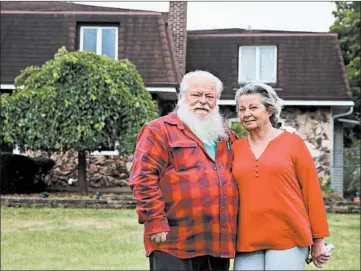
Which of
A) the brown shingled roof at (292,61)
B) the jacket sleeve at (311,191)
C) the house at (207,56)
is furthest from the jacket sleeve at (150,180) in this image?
the brown shingled roof at (292,61)

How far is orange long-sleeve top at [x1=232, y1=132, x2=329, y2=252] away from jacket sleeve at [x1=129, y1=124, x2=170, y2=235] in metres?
0.47

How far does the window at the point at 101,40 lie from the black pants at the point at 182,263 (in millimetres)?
14729

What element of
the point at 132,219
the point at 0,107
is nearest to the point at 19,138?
the point at 0,107

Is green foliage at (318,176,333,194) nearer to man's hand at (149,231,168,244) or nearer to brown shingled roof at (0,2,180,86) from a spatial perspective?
brown shingled roof at (0,2,180,86)

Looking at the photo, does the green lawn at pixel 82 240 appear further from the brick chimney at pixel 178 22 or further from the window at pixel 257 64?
the brick chimney at pixel 178 22

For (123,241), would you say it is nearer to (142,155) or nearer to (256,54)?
(142,155)

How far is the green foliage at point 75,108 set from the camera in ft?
48.9

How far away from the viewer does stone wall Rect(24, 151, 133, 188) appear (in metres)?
18.5

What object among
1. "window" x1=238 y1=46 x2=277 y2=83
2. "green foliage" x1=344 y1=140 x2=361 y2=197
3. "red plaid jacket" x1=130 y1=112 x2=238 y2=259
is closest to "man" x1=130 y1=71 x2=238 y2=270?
"red plaid jacket" x1=130 y1=112 x2=238 y2=259

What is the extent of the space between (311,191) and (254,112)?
0.58 m

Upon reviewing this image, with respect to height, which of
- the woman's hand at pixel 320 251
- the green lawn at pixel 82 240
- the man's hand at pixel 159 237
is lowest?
the green lawn at pixel 82 240

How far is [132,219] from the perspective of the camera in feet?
40.7

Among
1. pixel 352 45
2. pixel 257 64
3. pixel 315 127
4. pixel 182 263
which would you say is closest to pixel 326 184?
pixel 315 127

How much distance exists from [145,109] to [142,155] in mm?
11037
